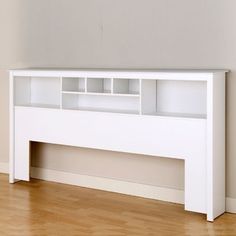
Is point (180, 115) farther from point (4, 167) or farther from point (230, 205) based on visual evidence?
point (4, 167)

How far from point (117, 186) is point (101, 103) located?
728 millimetres

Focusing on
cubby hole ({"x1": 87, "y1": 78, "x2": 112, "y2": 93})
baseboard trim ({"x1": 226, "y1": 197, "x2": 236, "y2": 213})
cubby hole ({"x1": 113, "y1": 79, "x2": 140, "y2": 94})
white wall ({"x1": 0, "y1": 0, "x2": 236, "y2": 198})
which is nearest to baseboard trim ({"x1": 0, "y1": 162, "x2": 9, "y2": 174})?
white wall ({"x1": 0, "y1": 0, "x2": 236, "y2": 198})

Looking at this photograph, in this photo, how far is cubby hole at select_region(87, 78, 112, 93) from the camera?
13.4 ft

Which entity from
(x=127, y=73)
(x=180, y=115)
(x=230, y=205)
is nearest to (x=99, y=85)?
(x=127, y=73)

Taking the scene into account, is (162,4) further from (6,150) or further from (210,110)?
(6,150)

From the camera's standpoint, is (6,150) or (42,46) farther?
(6,150)

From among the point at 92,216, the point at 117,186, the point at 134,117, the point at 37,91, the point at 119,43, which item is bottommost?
the point at 92,216

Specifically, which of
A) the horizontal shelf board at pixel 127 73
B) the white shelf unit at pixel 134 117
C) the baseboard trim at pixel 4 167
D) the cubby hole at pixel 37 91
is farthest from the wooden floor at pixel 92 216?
the horizontal shelf board at pixel 127 73

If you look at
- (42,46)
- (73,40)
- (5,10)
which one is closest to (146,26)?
(73,40)

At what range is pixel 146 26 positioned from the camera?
402 cm

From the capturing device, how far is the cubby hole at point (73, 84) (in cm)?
422

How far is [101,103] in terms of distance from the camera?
4.27m

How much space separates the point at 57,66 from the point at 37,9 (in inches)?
23.3

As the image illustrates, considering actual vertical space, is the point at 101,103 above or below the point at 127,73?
below
